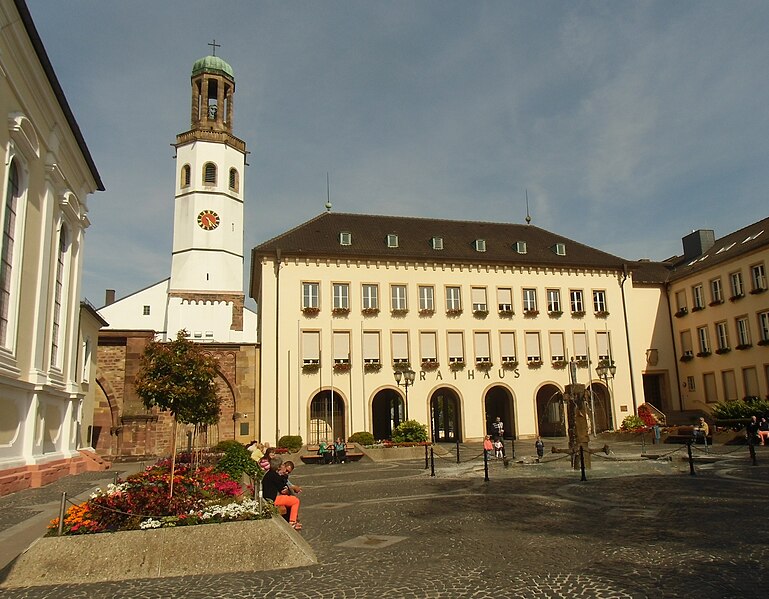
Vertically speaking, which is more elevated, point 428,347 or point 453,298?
point 453,298

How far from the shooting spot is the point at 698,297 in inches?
1715

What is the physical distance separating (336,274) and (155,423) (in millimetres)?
13470

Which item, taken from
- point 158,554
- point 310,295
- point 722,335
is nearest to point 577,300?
point 722,335

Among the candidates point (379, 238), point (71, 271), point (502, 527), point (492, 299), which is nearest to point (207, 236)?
point (379, 238)

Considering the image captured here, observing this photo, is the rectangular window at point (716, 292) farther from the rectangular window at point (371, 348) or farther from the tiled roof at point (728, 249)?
the rectangular window at point (371, 348)

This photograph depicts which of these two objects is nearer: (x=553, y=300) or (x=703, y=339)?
(x=553, y=300)

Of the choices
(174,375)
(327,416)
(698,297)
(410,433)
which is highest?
(698,297)

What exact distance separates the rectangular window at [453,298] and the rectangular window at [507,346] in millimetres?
3375

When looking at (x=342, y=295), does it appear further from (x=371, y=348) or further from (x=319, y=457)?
(x=319, y=457)

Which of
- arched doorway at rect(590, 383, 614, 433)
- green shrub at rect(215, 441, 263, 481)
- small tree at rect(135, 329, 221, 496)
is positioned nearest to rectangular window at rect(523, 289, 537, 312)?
arched doorway at rect(590, 383, 614, 433)

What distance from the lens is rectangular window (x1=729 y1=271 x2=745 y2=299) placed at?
39566 millimetres

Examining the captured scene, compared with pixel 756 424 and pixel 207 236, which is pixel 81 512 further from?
pixel 207 236

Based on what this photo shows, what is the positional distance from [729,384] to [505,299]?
594 inches

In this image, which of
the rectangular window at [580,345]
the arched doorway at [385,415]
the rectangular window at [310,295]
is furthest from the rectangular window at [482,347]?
the rectangular window at [310,295]
